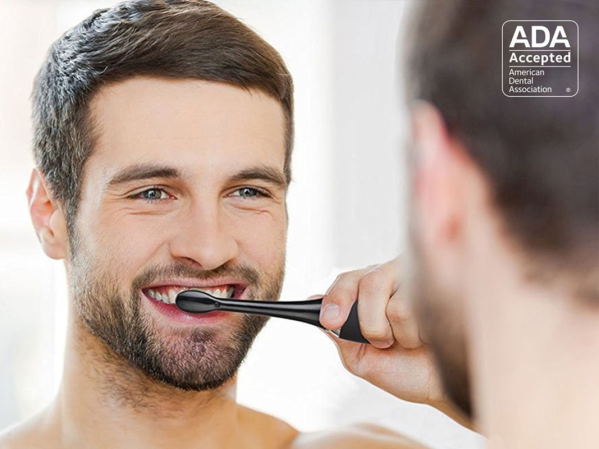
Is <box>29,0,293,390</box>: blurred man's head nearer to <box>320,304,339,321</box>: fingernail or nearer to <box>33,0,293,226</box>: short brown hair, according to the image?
<box>33,0,293,226</box>: short brown hair

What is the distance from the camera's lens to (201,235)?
85 centimetres

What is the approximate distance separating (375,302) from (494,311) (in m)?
0.30

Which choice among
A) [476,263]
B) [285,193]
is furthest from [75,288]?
[476,263]

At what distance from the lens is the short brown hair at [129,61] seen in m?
0.85

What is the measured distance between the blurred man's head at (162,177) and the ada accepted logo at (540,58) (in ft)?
0.95

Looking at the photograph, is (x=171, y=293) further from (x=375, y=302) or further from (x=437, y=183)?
(x=437, y=183)

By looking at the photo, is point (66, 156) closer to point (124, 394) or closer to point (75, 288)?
point (75, 288)

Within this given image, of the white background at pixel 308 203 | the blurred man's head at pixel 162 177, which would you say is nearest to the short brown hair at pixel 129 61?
the blurred man's head at pixel 162 177

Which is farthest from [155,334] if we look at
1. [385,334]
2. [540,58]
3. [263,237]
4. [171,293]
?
[540,58]

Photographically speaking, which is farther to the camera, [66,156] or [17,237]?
[17,237]

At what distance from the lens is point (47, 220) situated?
0.91m

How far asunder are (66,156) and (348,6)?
407 millimetres

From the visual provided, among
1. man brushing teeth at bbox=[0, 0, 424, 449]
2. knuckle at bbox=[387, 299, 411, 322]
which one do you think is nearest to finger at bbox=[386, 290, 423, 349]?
knuckle at bbox=[387, 299, 411, 322]

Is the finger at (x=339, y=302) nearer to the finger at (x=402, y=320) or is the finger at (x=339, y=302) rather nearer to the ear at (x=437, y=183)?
the finger at (x=402, y=320)
